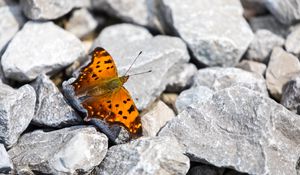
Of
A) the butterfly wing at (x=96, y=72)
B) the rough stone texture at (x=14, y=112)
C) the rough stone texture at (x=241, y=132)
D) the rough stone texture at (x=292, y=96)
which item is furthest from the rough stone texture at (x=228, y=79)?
the rough stone texture at (x=14, y=112)

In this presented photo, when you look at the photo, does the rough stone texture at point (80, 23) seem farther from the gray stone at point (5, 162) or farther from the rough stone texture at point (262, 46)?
the gray stone at point (5, 162)

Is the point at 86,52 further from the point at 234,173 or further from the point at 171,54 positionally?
the point at 234,173

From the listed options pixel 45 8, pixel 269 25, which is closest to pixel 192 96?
pixel 269 25

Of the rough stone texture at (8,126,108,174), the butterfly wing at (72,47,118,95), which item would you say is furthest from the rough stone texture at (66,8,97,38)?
the rough stone texture at (8,126,108,174)

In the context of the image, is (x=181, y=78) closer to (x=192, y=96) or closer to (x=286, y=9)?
(x=192, y=96)

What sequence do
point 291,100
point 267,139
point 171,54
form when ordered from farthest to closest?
point 171,54
point 291,100
point 267,139

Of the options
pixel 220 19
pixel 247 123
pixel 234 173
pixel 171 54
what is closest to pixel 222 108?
pixel 247 123
